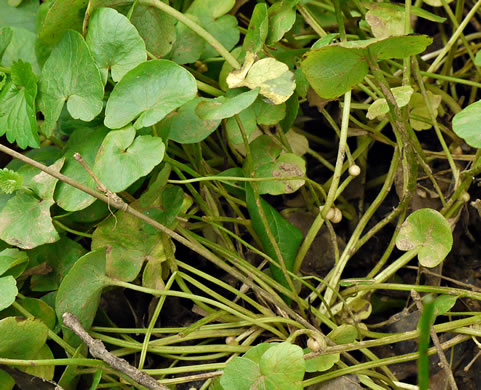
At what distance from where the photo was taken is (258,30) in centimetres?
80

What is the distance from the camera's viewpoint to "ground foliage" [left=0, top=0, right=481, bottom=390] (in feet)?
2.31

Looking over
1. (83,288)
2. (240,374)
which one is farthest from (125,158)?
(240,374)

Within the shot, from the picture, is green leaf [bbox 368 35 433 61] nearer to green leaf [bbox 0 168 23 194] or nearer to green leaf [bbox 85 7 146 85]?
green leaf [bbox 85 7 146 85]

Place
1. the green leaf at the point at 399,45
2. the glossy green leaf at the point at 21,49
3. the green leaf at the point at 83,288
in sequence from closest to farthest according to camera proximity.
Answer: the green leaf at the point at 399,45 < the green leaf at the point at 83,288 < the glossy green leaf at the point at 21,49

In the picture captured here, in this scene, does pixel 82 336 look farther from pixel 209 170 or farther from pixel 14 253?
pixel 209 170

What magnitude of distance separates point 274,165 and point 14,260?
397 mm

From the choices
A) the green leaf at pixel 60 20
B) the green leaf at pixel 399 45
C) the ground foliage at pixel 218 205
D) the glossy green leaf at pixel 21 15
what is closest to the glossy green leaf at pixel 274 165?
the ground foliage at pixel 218 205

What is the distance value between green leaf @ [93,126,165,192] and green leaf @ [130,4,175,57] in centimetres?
17

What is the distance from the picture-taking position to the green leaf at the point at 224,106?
693mm

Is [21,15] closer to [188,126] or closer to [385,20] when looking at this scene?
[188,126]

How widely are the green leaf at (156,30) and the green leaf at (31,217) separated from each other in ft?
0.77

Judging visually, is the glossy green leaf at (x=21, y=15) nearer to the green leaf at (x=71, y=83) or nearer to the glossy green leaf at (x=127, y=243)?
the green leaf at (x=71, y=83)

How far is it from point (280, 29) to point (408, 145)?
256 mm

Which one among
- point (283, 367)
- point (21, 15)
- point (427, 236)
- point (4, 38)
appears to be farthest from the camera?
point (21, 15)
